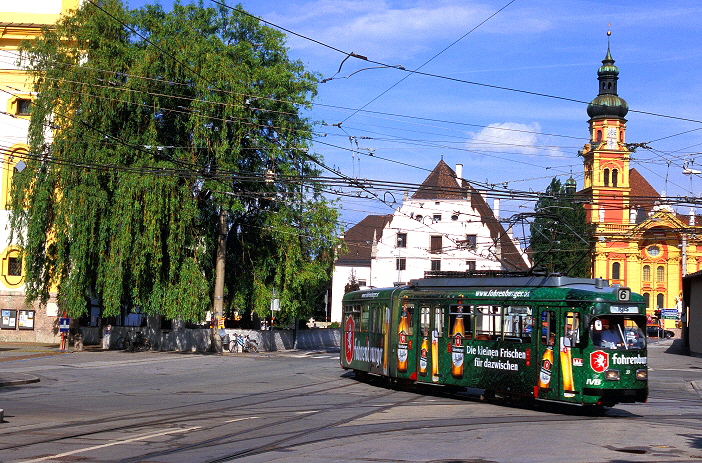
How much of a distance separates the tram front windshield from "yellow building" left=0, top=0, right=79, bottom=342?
113ft

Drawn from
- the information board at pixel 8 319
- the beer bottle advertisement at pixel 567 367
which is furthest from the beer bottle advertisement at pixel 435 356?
the information board at pixel 8 319

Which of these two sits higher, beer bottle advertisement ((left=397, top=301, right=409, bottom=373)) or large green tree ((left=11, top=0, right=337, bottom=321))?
large green tree ((left=11, top=0, right=337, bottom=321))

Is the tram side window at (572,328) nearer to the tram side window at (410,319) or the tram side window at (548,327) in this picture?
the tram side window at (548,327)

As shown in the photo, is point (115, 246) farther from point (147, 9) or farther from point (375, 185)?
point (375, 185)

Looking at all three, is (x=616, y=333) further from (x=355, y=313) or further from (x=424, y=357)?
(x=355, y=313)

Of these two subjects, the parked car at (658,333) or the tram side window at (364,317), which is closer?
the tram side window at (364,317)

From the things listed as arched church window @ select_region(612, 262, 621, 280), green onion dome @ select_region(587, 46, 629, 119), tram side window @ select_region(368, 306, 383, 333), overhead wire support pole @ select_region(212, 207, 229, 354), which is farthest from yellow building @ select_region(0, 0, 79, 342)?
arched church window @ select_region(612, 262, 621, 280)

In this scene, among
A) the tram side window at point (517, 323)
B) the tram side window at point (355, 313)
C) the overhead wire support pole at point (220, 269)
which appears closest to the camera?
the tram side window at point (517, 323)

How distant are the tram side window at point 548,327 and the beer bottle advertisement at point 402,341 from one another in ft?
17.7

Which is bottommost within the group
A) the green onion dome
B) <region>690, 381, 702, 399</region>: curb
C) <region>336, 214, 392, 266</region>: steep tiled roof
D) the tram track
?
<region>690, 381, 702, 399</region>: curb

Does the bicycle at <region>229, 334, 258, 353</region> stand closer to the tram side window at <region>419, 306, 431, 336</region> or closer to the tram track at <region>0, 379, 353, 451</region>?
the tram side window at <region>419, 306, 431, 336</region>

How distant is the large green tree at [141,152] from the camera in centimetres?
3841

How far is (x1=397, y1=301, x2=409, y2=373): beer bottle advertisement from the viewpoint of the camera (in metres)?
23.6

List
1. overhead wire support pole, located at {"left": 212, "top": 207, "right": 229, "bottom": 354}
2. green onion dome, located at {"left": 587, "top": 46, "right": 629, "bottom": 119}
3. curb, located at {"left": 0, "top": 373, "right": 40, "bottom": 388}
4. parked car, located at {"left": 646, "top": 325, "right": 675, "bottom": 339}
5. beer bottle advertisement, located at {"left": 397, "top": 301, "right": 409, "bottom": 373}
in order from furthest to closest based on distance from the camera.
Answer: green onion dome, located at {"left": 587, "top": 46, "right": 629, "bottom": 119}, parked car, located at {"left": 646, "top": 325, "right": 675, "bottom": 339}, overhead wire support pole, located at {"left": 212, "top": 207, "right": 229, "bottom": 354}, curb, located at {"left": 0, "top": 373, "right": 40, "bottom": 388}, beer bottle advertisement, located at {"left": 397, "top": 301, "right": 409, "bottom": 373}
